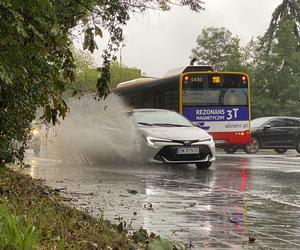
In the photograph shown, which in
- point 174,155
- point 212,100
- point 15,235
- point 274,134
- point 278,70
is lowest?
point 15,235

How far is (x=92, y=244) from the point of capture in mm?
4395

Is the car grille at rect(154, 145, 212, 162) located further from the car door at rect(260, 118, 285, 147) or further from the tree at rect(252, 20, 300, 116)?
the tree at rect(252, 20, 300, 116)

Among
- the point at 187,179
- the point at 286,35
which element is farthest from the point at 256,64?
the point at 187,179

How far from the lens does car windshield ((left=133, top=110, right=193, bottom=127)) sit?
15.0 meters

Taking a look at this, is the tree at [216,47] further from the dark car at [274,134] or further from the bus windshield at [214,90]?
the bus windshield at [214,90]

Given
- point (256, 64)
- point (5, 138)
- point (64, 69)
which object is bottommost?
point (5, 138)

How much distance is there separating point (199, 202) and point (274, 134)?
19365mm

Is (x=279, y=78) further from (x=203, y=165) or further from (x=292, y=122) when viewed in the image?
(x=203, y=165)

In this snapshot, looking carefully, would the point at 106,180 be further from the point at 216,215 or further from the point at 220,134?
the point at 220,134

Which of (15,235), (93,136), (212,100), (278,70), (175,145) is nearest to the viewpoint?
(15,235)

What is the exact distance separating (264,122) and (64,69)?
73.4ft

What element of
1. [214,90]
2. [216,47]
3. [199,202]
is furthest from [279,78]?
[199,202]

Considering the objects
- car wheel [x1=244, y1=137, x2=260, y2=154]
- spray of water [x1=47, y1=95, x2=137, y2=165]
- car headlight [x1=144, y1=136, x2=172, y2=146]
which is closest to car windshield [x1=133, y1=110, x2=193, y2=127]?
spray of water [x1=47, y1=95, x2=137, y2=165]

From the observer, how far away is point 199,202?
7980 mm
